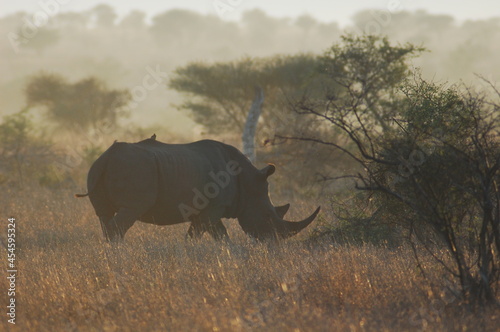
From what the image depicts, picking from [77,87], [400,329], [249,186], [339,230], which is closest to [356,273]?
[400,329]

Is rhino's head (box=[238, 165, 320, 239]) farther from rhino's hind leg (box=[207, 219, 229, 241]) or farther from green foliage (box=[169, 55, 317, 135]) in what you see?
green foliage (box=[169, 55, 317, 135])

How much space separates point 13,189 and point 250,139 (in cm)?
788

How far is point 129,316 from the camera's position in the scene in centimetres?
558

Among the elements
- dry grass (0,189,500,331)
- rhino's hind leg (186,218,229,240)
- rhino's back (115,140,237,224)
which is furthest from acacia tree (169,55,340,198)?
dry grass (0,189,500,331)

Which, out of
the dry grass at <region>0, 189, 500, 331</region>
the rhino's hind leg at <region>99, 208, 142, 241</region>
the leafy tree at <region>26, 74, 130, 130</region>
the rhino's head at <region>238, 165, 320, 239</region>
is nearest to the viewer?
the dry grass at <region>0, 189, 500, 331</region>

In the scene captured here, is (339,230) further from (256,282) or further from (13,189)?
(13,189)

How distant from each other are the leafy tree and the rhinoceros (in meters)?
29.4

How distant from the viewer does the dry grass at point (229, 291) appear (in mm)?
5230

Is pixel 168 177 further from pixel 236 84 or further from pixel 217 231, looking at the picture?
pixel 236 84

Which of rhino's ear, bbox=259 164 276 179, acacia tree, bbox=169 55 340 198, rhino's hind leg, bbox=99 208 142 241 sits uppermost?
acacia tree, bbox=169 55 340 198

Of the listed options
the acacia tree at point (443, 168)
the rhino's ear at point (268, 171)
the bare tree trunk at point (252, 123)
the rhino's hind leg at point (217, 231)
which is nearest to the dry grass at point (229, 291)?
the acacia tree at point (443, 168)

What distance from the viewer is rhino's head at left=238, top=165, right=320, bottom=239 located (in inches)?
393

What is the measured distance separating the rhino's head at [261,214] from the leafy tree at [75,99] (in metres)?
29.5

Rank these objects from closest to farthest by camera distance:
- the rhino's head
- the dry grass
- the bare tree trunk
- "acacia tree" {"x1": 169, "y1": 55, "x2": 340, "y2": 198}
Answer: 1. the dry grass
2. the rhino's head
3. the bare tree trunk
4. "acacia tree" {"x1": 169, "y1": 55, "x2": 340, "y2": 198}
